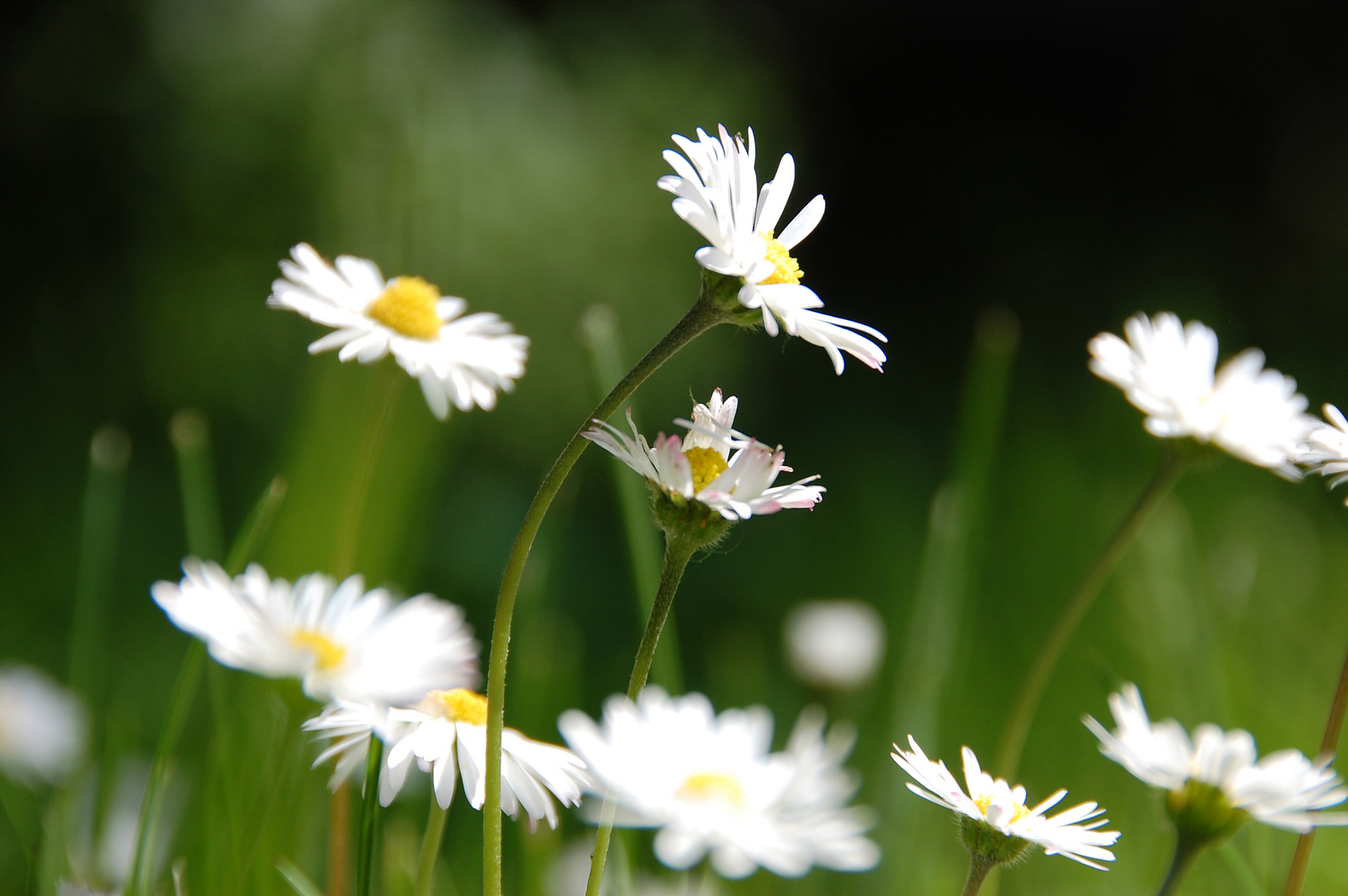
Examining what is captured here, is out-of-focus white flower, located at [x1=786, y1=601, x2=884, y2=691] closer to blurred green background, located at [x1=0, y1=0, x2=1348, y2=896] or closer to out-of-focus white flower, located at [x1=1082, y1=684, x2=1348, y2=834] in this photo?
blurred green background, located at [x1=0, y1=0, x2=1348, y2=896]

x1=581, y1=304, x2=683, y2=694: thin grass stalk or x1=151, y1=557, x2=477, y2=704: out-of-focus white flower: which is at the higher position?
x1=581, y1=304, x2=683, y2=694: thin grass stalk

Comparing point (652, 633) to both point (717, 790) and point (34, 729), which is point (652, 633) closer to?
point (717, 790)

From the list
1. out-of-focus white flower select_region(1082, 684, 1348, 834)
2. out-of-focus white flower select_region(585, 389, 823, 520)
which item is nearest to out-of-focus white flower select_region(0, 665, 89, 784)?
out-of-focus white flower select_region(585, 389, 823, 520)

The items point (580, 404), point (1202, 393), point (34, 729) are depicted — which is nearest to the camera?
point (1202, 393)

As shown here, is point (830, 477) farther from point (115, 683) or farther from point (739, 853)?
point (739, 853)

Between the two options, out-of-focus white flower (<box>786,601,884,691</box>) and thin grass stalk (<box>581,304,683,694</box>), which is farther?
out-of-focus white flower (<box>786,601,884,691</box>)

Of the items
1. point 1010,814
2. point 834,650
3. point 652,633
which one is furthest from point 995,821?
point 834,650

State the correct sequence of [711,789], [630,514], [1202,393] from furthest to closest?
[630,514], [1202,393], [711,789]

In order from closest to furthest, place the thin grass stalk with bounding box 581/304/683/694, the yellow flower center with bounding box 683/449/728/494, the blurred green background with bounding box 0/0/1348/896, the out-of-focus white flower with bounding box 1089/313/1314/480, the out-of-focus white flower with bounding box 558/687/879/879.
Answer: the out-of-focus white flower with bounding box 558/687/879/879 < the yellow flower center with bounding box 683/449/728/494 < the out-of-focus white flower with bounding box 1089/313/1314/480 < the thin grass stalk with bounding box 581/304/683/694 < the blurred green background with bounding box 0/0/1348/896
